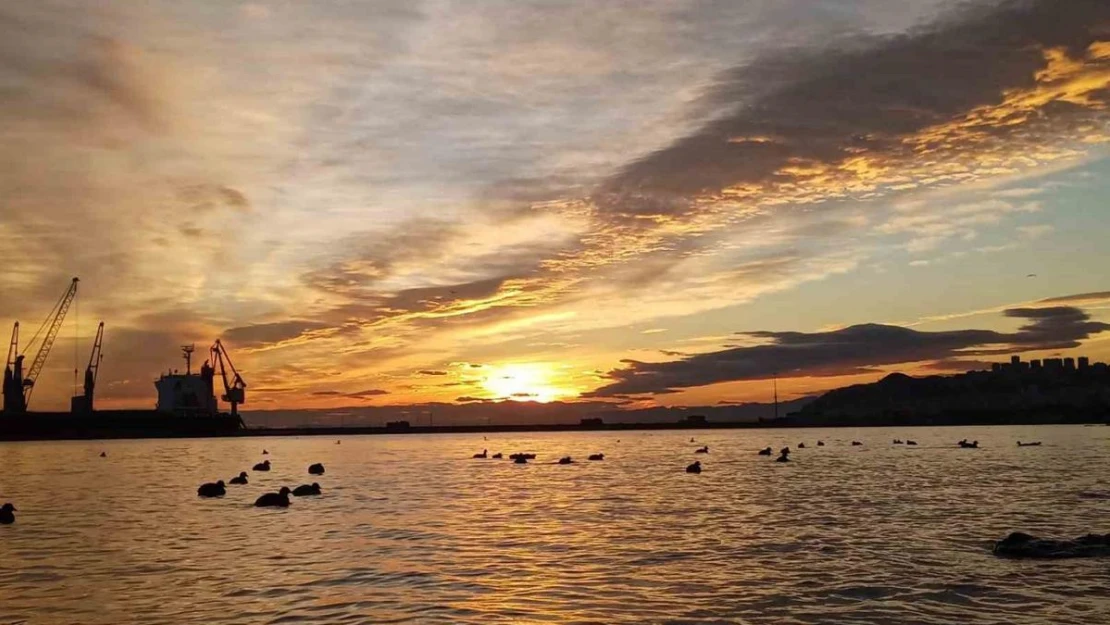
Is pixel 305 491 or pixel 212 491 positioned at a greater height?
pixel 212 491

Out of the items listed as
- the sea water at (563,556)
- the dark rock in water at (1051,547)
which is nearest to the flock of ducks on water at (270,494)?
the sea water at (563,556)

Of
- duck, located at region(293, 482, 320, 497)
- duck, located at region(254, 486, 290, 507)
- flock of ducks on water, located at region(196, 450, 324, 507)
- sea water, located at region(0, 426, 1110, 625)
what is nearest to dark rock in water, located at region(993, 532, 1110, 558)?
sea water, located at region(0, 426, 1110, 625)

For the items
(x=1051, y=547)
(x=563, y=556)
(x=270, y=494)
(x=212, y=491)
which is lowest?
(x=563, y=556)

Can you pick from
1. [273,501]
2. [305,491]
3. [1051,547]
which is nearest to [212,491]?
[305,491]

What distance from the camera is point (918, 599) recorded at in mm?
25562

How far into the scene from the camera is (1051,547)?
108 ft

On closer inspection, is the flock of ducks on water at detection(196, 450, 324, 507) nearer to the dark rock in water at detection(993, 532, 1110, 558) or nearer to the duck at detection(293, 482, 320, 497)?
the duck at detection(293, 482, 320, 497)

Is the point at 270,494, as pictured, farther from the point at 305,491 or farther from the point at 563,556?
the point at 563,556

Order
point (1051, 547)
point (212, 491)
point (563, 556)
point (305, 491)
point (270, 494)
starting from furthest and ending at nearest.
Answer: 1. point (305, 491)
2. point (212, 491)
3. point (270, 494)
4. point (563, 556)
5. point (1051, 547)

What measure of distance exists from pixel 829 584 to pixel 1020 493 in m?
38.1

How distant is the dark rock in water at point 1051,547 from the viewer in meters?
32.2

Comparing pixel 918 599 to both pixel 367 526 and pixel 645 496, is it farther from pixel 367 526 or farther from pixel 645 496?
pixel 645 496

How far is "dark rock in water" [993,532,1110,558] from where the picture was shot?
32250mm

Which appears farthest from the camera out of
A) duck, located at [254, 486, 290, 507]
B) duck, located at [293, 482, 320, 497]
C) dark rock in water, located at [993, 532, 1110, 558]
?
duck, located at [293, 482, 320, 497]
